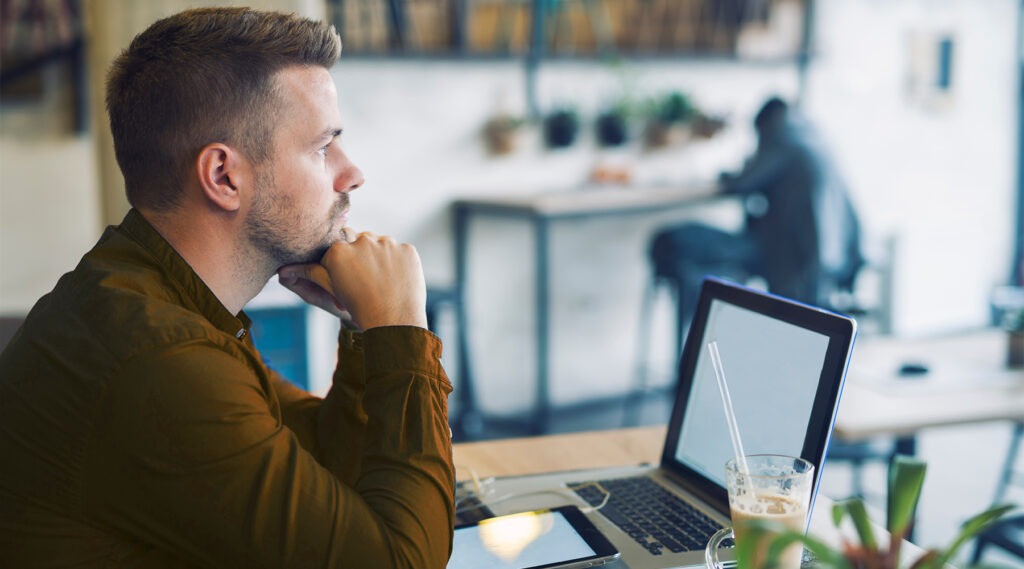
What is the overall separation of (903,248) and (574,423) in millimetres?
Answer: 2654

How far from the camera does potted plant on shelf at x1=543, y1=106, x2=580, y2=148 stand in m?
4.62

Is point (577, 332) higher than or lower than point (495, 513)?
lower

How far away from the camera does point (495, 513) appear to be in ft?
4.29

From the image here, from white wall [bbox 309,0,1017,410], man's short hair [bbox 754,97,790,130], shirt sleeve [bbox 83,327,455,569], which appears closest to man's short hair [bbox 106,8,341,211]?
shirt sleeve [bbox 83,327,455,569]

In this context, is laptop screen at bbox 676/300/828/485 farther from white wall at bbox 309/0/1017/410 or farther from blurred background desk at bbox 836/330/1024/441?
white wall at bbox 309/0/1017/410

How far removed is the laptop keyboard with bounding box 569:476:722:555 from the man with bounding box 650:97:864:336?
2.93 metres

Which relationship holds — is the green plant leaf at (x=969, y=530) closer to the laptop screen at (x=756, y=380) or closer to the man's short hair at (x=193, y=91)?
the laptop screen at (x=756, y=380)

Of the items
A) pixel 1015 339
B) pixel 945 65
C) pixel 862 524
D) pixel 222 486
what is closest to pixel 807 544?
pixel 862 524

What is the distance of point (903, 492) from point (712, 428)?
1.96 ft

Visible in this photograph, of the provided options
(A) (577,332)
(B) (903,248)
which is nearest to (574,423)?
(A) (577,332)

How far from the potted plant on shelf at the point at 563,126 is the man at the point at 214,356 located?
3.43 m

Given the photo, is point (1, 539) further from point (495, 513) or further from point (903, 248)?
point (903, 248)

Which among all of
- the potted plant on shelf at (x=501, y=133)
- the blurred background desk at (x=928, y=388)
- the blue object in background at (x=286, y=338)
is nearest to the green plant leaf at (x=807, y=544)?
the blurred background desk at (x=928, y=388)

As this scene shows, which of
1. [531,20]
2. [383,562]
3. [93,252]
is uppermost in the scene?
[531,20]
